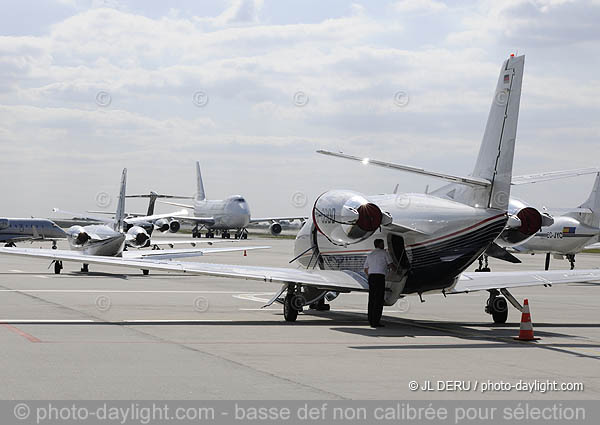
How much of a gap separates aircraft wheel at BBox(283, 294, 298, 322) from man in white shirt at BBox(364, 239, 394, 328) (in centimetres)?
210

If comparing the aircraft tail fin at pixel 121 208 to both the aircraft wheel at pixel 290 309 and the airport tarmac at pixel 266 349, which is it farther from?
the aircraft wheel at pixel 290 309

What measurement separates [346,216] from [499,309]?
16.6 ft

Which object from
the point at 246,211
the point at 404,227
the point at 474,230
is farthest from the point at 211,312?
the point at 246,211

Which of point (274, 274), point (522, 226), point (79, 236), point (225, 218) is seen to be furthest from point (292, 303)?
point (225, 218)

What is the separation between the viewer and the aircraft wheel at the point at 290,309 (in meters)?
20.5

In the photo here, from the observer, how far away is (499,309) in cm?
2133

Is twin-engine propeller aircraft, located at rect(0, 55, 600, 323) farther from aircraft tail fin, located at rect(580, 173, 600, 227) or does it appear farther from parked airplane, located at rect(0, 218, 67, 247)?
parked airplane, located at rect(0, 218, 67, 247)

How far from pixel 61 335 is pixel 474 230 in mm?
8492

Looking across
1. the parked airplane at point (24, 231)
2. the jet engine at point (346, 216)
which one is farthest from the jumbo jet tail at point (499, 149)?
the parked airplane at point (24, 231)

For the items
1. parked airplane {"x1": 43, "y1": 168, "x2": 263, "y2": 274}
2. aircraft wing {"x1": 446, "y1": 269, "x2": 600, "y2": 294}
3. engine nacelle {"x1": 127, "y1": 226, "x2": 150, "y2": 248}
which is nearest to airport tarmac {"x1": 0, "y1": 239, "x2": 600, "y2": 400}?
aircraft wing {"x1": 446, "y1": 269, "x2": 600, "y2": 294}

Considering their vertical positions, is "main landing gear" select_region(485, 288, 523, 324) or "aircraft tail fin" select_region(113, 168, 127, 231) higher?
"aircraft tail fin" select_region(113, 168, 127, 231)

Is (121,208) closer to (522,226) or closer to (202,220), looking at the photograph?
(522,226)

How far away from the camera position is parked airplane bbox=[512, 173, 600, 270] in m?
44.4
